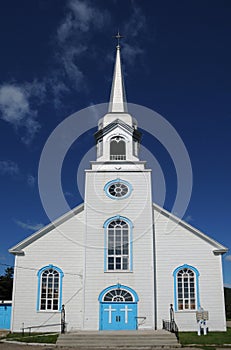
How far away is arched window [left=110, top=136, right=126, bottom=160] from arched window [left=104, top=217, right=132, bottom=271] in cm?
431

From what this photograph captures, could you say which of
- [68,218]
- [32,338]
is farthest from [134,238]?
[32,338]

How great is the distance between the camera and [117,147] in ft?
81.0

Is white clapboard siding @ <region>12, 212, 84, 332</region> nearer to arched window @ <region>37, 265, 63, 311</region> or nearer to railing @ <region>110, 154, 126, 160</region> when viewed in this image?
arched window @ <region>37, 265, 63, 311</region>

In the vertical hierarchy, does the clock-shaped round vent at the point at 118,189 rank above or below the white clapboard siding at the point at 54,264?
above

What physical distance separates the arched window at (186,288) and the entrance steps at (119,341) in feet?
12.2

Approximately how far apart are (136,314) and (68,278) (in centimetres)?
438

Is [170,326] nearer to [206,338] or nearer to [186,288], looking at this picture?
[206,338]

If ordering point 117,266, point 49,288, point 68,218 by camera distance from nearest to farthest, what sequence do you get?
1. point 117,266
2. point 49,288
3. point 68,218

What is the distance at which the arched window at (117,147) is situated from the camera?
2455cm

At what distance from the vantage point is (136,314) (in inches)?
811

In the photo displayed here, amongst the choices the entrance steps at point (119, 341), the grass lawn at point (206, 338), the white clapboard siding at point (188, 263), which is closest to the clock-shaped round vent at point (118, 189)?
the white clapboard siding at point (188, 263)

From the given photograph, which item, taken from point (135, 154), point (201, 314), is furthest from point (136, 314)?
point (135, 154)

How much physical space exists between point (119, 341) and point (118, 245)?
6066 millimetres

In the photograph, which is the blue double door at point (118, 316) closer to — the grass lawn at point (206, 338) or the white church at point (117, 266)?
the white church at point (117, 266)
